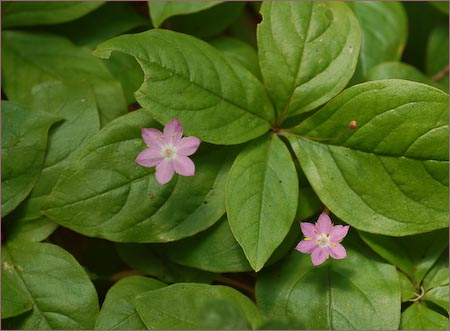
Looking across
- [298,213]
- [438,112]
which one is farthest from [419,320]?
[438,112]

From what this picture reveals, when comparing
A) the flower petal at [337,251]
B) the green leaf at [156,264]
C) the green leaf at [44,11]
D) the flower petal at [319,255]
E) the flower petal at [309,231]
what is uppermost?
the green leaf at [44,11]

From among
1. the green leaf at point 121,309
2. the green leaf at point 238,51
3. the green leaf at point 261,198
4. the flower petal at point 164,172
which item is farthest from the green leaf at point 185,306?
the green leaf at point 238,51

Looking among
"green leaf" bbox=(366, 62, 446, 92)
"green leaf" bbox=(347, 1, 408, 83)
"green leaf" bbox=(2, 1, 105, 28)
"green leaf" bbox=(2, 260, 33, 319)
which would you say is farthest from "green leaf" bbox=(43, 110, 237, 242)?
"green leaf" bbox=(347, 1, 408, 83)

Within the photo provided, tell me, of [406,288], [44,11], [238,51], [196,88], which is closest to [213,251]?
[196,88]

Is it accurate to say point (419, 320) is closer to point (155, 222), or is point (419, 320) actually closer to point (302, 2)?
point (155, 222)

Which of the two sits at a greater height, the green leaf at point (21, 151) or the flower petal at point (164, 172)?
the flower petal at point (164, 172)

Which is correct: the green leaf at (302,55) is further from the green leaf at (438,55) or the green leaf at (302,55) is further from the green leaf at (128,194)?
the green leaf at (438,55)

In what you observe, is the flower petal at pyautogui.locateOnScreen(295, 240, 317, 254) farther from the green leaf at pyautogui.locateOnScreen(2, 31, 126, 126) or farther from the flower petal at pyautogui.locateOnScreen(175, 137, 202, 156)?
the green leaf at pyautogui.locateOnScreen(2, 31, 126, 126)
